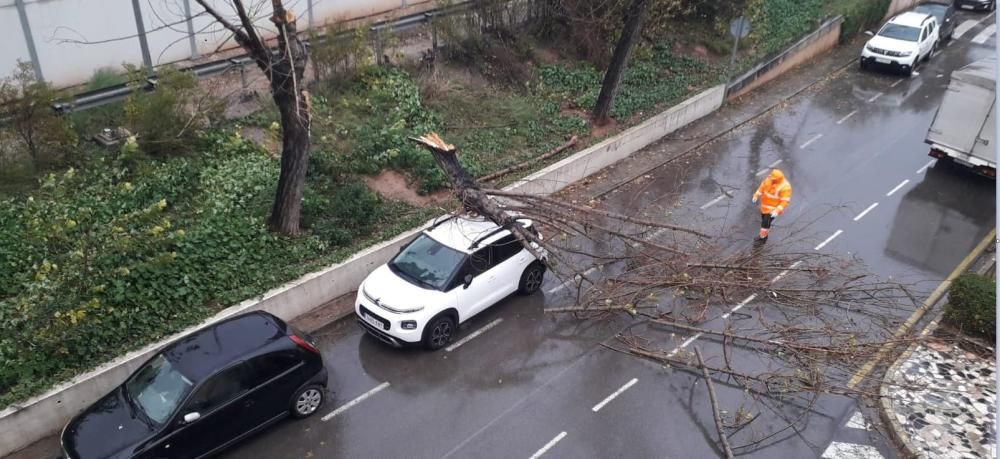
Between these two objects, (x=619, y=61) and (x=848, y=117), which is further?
(x=848, y=117)

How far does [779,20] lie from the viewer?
24609 millimetres

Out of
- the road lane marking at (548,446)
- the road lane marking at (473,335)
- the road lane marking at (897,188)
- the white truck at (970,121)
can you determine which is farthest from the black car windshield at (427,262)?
the white truck at (970,121)

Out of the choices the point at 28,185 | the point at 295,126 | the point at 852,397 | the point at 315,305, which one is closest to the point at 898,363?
the point at 852,397

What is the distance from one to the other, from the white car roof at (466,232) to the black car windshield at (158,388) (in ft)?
14.3

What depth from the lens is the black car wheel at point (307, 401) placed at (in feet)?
31.4

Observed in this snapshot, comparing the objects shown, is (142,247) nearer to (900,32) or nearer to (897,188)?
(897,188)

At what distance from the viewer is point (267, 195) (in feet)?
42.4

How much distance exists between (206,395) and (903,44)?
74.1ft

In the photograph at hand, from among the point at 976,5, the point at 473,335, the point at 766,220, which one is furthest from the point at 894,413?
the point at 976,5

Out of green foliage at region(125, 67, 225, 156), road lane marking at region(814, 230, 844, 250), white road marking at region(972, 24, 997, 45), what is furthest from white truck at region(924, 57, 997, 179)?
green foliage at region(125, 67, 225, 156)

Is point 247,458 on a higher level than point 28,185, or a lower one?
lower

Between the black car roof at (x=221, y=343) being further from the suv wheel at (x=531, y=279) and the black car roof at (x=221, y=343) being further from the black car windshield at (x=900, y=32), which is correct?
the black car windshield at (x=900, y=32)

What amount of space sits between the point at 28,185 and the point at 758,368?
1179cm

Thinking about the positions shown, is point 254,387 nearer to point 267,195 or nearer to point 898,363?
point 267,195
